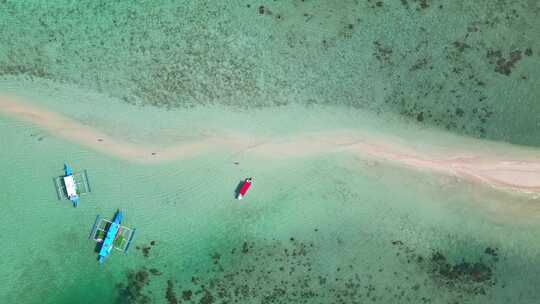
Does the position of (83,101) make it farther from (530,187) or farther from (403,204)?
(530,187)

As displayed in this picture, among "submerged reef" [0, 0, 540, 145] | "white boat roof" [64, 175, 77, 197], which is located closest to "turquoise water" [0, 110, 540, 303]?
"white boat roof" [64, 175, 77, 197]

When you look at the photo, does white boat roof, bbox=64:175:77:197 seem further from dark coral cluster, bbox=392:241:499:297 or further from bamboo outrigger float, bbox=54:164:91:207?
dark coral cluster, bbox=392:241:499:297

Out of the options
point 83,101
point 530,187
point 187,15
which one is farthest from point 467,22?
point 83,101

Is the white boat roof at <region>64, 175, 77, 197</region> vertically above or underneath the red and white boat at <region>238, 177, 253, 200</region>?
underneath

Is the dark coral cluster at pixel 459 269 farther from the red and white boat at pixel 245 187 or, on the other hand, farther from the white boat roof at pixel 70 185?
the white boat roof at pixel 70 185

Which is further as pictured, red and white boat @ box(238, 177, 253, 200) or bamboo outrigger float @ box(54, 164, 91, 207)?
bamboo outrigger float @ box(54, 164, 91, 207)

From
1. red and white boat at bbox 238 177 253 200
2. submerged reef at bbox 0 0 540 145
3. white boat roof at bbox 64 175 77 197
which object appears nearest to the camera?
submerged reef at bbox 0 0 540 145

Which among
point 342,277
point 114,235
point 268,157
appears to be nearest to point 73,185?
point 114,235
